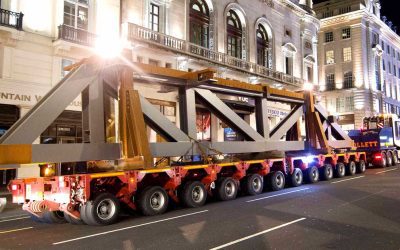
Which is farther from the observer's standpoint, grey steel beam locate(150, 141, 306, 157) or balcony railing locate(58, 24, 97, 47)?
balcony railing locate(58, 24, 97, 47)

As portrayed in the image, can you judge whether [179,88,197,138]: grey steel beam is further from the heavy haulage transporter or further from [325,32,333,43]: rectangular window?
[325,32,333,43]: rectangular window

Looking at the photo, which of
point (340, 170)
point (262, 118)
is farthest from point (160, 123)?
point (340, 170)

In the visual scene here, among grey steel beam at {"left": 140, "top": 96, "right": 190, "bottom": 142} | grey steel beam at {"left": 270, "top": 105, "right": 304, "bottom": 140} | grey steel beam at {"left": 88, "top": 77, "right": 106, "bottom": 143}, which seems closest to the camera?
grey steel beam at {"left": 88, "top": 77, "right": 106, "bottom": 143}

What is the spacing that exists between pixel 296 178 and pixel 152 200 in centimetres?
843

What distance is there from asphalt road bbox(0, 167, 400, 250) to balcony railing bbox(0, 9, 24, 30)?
35.6ft

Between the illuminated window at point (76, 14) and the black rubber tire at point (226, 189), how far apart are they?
13.7m

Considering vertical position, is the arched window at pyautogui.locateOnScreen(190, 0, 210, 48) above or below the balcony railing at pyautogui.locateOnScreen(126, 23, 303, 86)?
above

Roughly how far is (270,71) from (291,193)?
74.6 feet

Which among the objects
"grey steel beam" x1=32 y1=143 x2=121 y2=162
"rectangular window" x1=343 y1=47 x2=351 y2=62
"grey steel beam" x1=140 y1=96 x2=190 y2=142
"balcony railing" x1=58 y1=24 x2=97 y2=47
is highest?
"rectangular window" x1=343 y1=47 x2=351 y2=62

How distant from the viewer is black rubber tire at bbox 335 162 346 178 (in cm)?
2119

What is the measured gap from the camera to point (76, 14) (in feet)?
74.8

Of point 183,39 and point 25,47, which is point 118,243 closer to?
point 25,47

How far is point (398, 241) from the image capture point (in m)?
7.56

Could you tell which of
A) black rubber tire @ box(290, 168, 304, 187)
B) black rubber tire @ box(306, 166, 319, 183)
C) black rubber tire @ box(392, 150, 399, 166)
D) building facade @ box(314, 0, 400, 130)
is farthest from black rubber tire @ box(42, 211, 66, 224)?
building facade @ box(314, 0, 400, 130)
